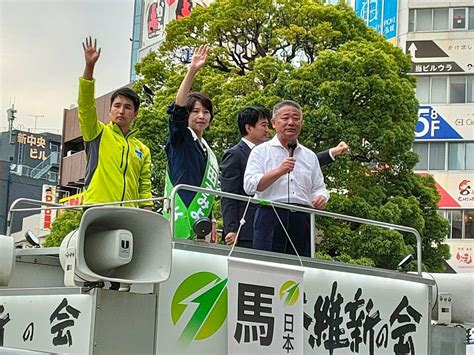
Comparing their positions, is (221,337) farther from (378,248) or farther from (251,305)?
(378,248)

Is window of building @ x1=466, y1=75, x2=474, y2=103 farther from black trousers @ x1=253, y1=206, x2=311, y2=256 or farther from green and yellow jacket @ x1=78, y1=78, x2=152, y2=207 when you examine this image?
green and yellow jacket @ x1=78, y1=78, x2=152, y2=207

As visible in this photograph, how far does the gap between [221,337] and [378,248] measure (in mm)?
12734

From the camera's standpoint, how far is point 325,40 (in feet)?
66.2

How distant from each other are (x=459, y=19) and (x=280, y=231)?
29759 millimetres

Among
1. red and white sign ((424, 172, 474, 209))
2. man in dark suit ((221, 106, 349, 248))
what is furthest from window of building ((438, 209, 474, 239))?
man in dark suit ((221, 106, 349, 248))

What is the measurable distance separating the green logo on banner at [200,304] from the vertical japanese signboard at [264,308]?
0.20 feet

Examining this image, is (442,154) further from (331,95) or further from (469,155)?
(331,95)

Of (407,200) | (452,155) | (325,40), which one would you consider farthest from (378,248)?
(452,155)

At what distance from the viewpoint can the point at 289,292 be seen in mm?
5262

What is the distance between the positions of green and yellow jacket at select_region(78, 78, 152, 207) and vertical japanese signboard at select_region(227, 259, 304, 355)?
1161 mm

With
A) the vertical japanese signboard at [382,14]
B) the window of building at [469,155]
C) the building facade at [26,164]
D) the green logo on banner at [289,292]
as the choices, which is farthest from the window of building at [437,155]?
the green logo on banner at [289,292]

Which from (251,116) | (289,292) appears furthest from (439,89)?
(289,292)

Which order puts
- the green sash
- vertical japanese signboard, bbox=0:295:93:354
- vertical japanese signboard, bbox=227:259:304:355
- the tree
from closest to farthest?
vertical japanese signboard, bbox=0:295:93:354 < vertical japanese signboard, bbox=227:259:304:355 < the green sash < the tree

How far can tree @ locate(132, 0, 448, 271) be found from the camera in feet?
58.9
